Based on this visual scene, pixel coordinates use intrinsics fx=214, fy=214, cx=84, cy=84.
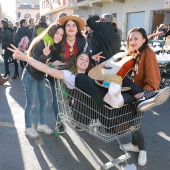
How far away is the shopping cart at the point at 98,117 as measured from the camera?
221cm

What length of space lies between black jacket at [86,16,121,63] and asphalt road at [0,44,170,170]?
4.45 ft

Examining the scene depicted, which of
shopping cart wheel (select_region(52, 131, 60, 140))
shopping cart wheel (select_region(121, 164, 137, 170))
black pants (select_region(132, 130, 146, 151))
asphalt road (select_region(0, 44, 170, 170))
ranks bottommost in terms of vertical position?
asphalt road (select_region(0, 44, 170, 170))

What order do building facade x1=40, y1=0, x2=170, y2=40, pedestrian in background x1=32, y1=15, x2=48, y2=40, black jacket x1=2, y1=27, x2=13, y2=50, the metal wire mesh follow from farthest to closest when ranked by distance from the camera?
building facade x1=40, y1=0, x2=170, y2=40 → black jacket x1=2, y1=27, x2=13, y2=50 → pedestrian in background x1=32, y1=15, x2=48, y2=40 → the metal wire mesh

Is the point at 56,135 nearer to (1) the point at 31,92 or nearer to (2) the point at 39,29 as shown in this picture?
(1) the point at 31,92

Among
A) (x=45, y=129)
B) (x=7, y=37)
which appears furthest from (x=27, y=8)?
(x=45, y=129)

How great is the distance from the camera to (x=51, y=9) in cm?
3162

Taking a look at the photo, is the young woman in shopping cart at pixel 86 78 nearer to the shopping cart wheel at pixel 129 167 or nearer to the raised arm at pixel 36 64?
the raised arm at pixel 36 64

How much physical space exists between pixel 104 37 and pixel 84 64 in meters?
0.96

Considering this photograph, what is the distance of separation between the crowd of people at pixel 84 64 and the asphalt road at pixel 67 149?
0.57 ft

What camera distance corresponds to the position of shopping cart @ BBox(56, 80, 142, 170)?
7.25 ft

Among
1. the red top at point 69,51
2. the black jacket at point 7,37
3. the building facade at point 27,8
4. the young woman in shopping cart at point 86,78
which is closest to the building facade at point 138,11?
the black jacket at point 7,37

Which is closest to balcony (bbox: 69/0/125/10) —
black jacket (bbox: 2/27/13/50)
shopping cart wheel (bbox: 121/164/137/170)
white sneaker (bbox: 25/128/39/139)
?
black jacket (bbox: 2/27/13/50)

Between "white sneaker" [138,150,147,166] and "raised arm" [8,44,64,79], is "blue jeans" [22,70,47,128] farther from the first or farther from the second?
"white sneaker" [138,150,147,166]

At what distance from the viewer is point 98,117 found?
2279mm
